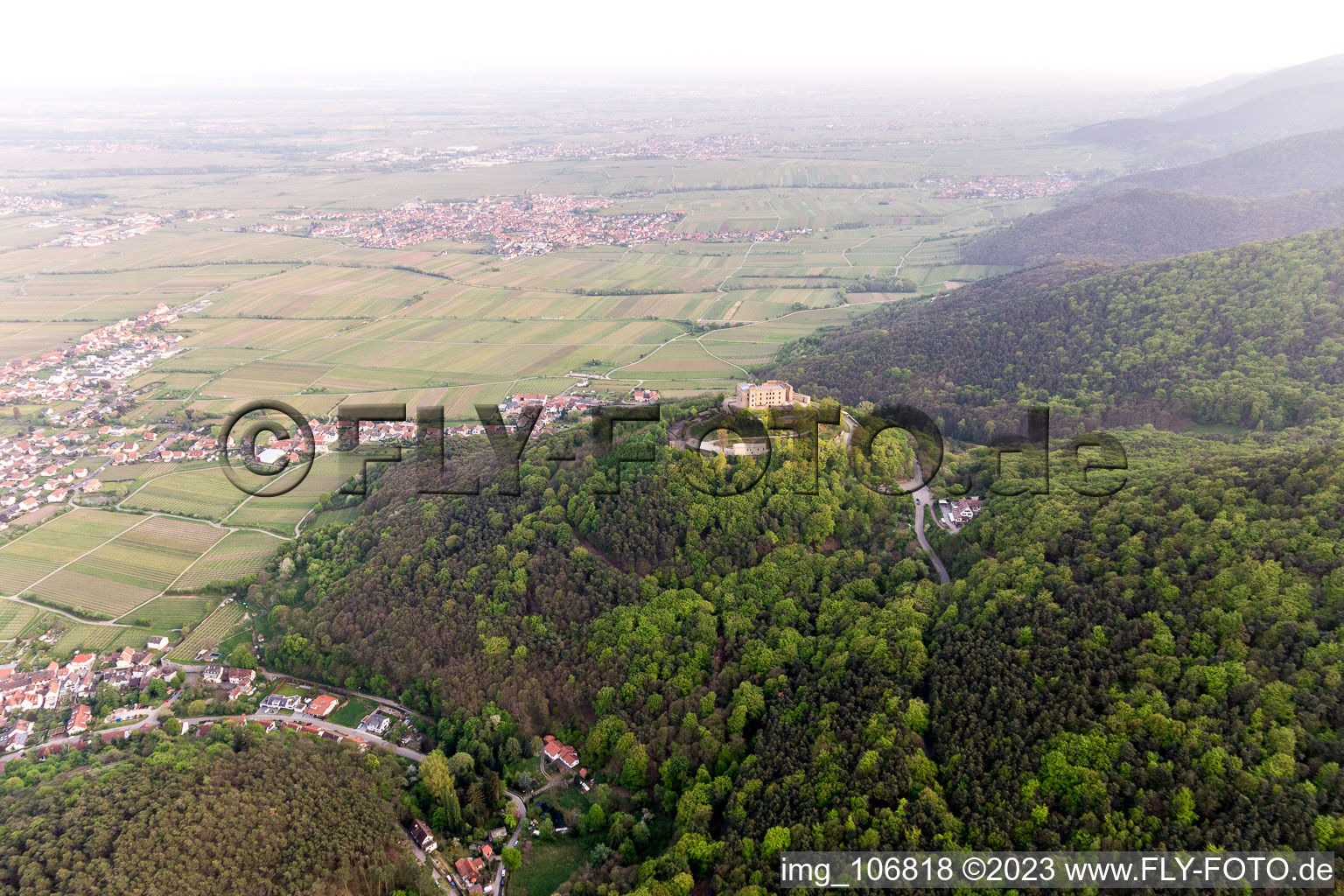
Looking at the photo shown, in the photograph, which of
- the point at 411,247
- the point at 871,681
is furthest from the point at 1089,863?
the point at 411,247

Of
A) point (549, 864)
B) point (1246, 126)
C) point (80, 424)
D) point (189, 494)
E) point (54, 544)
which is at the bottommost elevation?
point (549, 864)

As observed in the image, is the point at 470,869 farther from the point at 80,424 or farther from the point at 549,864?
the point at 80,424

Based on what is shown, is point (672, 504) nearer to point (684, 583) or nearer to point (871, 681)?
point (684, 583)

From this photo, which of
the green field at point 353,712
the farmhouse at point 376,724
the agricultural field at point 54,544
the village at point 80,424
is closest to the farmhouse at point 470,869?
the farmhouse at point 376,724

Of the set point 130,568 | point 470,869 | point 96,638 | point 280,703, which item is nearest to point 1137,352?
point 470,869

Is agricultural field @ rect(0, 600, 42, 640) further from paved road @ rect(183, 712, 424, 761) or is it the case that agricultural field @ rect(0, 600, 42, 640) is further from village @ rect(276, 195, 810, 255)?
village @ rect(276, 195, 810, 255)

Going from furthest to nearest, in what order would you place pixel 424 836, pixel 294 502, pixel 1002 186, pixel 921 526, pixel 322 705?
pixel 1002 186
pixel 294 502
pixel 921 526
pixel 322 705
pixel 424 836

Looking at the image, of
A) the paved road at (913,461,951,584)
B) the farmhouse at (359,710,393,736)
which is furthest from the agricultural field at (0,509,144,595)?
the paved road at (913,461,951,584)
